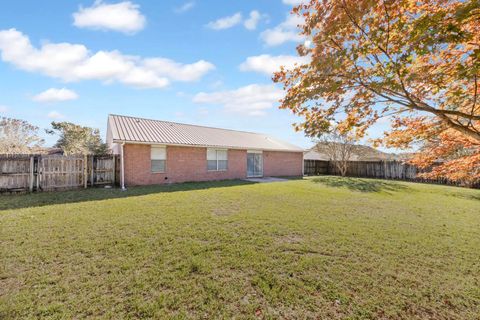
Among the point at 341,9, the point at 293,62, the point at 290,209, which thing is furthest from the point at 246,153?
the point at 341,9

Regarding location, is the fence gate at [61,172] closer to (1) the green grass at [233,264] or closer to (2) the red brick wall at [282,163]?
(1) the green grass at [233,264]

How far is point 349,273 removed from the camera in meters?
3.17

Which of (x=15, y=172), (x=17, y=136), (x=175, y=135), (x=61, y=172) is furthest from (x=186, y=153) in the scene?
(x=17, y=136)

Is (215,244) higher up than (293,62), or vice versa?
(293,62)

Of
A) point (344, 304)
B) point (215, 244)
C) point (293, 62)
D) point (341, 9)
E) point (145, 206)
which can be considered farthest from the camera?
point (145, 206)

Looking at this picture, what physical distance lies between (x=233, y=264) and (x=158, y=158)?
9.98 metres

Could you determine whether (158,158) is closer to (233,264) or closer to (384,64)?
(233,264)

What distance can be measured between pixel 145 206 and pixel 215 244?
369 cm

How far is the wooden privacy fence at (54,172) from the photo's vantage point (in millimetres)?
8383

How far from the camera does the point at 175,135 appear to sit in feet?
44.8

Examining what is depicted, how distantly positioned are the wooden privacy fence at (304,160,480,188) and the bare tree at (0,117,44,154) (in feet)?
83.3

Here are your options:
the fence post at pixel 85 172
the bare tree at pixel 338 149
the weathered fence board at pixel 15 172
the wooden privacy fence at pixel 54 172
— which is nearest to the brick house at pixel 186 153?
the wooden privacy fence at pixel 54 172

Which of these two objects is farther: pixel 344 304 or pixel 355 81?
pixel 355 81

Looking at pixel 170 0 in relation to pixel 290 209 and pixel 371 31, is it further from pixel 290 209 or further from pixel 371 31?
pixel 290 209
